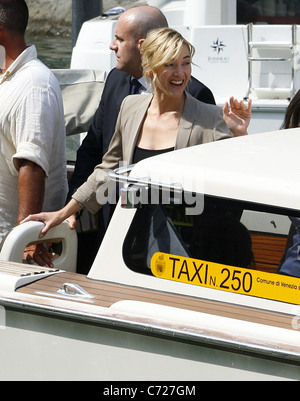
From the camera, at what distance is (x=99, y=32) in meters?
9.05

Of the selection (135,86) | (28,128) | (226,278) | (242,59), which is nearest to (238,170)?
(226,278)

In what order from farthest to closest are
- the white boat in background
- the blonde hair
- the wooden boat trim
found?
the white boat in background, the blonde hair, the wooden boat trim

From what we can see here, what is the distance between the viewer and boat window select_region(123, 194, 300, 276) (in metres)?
2.88

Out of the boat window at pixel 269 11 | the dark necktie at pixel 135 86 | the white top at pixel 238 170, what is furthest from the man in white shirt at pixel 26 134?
the boat window at pixel 269 11

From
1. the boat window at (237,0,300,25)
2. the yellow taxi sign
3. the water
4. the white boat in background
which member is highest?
the yellow taxi sign

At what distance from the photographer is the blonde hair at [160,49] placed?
11.6 feet

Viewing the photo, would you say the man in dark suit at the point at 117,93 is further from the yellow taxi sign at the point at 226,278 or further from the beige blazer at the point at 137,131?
the yellow taxi sign at the point at 226,278

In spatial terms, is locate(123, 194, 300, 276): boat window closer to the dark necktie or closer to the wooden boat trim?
the wooden boat trim

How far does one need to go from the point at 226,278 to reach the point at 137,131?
0.94 meters

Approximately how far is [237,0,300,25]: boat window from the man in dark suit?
5.91 metres

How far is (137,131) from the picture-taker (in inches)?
142

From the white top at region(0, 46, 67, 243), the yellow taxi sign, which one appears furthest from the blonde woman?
the yellow taxi sign
